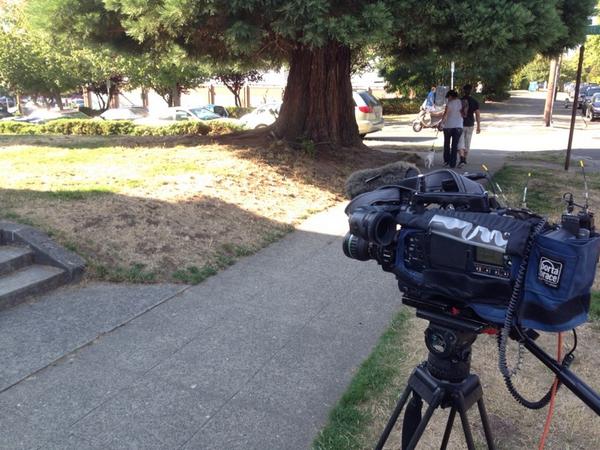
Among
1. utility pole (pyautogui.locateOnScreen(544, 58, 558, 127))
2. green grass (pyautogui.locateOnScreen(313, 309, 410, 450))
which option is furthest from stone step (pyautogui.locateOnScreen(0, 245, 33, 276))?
utility pole (pyautogui.locateOnScreen(544, 58, 558, 127))

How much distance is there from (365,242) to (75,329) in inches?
115

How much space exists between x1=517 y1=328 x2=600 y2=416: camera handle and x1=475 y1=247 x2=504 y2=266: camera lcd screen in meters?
0.25

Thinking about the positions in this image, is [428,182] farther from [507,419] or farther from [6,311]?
[6,311]

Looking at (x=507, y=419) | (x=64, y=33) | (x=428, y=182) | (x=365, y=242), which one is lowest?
(x=507, y=419)

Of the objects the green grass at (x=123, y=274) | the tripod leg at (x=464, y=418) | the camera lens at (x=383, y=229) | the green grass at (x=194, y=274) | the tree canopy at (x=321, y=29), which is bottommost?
the green grass at (x=194, y=274)

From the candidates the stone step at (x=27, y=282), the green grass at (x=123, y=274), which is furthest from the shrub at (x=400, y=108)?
the stone step at (x=27, y=282)

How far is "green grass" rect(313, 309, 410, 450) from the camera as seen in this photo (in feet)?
9.62

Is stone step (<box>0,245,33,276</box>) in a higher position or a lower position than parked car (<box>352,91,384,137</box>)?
lower

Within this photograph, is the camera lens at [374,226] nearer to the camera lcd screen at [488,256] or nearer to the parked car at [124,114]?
the camera lcd screen at [488,256]

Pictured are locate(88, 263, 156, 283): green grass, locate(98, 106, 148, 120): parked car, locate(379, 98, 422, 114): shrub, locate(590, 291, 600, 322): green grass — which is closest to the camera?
locate(590, 291, 600, 322): green grass

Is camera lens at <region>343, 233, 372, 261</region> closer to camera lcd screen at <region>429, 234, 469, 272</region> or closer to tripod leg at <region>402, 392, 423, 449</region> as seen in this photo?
camera lcd screen at <region>429, 234, 469, 272</region>

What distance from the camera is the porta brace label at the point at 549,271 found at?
62.3 inches

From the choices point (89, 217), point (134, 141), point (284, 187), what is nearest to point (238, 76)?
point (134, 141)

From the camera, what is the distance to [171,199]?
6902 millimetres
